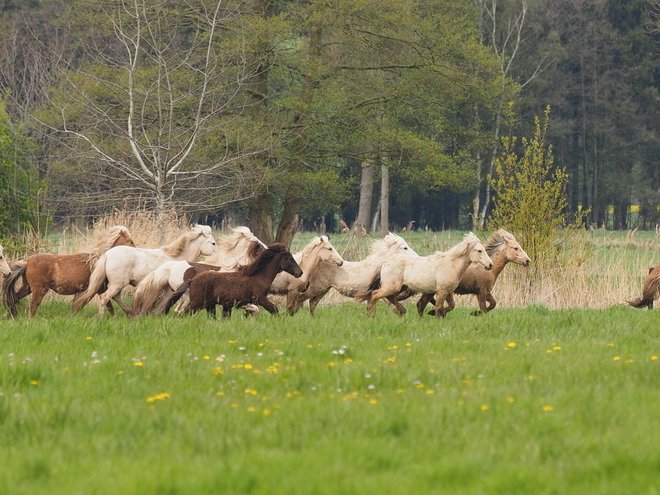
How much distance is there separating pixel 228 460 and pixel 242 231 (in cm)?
991

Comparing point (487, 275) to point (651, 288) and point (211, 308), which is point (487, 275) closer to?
point (651, 288)

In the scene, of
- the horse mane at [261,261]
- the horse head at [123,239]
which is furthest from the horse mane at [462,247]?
the horse head at [123,239]

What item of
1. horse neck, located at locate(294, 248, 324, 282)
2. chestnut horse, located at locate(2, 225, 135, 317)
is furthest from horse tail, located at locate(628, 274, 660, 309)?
chestnut horse, located at locate(2, 225, 135, 317)

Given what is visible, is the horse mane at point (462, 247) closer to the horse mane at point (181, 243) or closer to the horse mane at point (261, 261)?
the horse mane at point (261, 261)

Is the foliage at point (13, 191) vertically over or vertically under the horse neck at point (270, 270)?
over

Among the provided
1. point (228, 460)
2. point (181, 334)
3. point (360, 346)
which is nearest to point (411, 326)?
point (360, 346)

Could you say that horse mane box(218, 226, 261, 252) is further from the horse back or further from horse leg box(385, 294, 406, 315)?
horse leg box(385, 294, 406, 315)

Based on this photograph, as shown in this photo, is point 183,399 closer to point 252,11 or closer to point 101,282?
point 101,282

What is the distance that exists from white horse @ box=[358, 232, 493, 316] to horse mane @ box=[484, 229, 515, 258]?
1997mm

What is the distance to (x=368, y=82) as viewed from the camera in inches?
1075

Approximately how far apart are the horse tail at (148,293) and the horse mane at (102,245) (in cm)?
165

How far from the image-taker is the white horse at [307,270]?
14.4 m

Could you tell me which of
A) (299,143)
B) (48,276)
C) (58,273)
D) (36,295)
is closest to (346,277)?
(58,273)

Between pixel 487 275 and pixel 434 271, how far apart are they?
144cm
